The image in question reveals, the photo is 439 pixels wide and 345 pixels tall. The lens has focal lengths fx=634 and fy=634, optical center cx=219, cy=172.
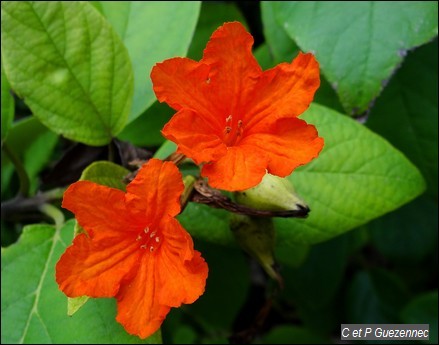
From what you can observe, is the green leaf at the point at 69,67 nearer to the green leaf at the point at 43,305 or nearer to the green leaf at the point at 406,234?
the green leaf at the point at 43,305

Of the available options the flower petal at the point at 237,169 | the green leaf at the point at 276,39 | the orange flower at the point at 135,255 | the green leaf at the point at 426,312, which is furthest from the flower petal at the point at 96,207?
the green leaf at the point at 426,312

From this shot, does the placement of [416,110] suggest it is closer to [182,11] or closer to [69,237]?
[182,11]

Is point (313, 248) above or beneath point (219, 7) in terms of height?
beneath

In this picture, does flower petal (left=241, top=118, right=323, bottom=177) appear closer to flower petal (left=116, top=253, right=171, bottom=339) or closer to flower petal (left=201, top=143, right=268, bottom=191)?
flower petal (left=201, top=143, right=268, bottom=191)

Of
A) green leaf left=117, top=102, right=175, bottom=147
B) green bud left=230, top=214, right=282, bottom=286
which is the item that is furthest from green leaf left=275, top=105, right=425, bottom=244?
green leaf left=117, top=102, right=175, bottom=147

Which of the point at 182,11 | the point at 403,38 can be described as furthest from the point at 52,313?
the point at 403,38

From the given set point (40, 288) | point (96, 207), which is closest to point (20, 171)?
point (40, 288)
